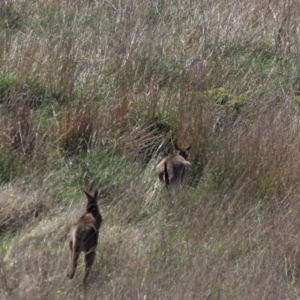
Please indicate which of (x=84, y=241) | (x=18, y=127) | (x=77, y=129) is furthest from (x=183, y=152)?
(x=84, y=241)

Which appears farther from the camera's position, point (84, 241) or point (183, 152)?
point (183, 152)

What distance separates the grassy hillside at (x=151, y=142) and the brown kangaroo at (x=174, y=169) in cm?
11

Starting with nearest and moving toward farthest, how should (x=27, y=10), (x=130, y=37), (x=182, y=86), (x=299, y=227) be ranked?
(x=299, y=227) → (x=182, y=86) → (x=130, y=37) → (x=27, y=10)

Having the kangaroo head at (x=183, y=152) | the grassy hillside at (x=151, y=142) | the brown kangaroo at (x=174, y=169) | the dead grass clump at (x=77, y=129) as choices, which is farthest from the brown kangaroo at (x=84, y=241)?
the dead grass clump at (x=77, y=129)

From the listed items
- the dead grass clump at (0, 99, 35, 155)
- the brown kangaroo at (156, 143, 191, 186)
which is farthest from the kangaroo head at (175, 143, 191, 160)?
the dead grass clump at (0, 99, 35, 155)

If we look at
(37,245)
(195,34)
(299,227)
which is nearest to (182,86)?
(195,34)

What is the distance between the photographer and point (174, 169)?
7.27 m

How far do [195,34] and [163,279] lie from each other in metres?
4.34

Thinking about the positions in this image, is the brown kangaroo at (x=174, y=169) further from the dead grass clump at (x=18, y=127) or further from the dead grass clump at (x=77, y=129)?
the dead grass clump at (x=18, y=127)

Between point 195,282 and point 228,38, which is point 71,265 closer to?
point 195,282

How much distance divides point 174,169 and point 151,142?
2.68ft

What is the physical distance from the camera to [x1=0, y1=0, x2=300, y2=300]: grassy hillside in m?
6.00

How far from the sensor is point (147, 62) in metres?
9.04

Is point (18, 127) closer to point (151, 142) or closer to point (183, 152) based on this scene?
point (151, 142)
